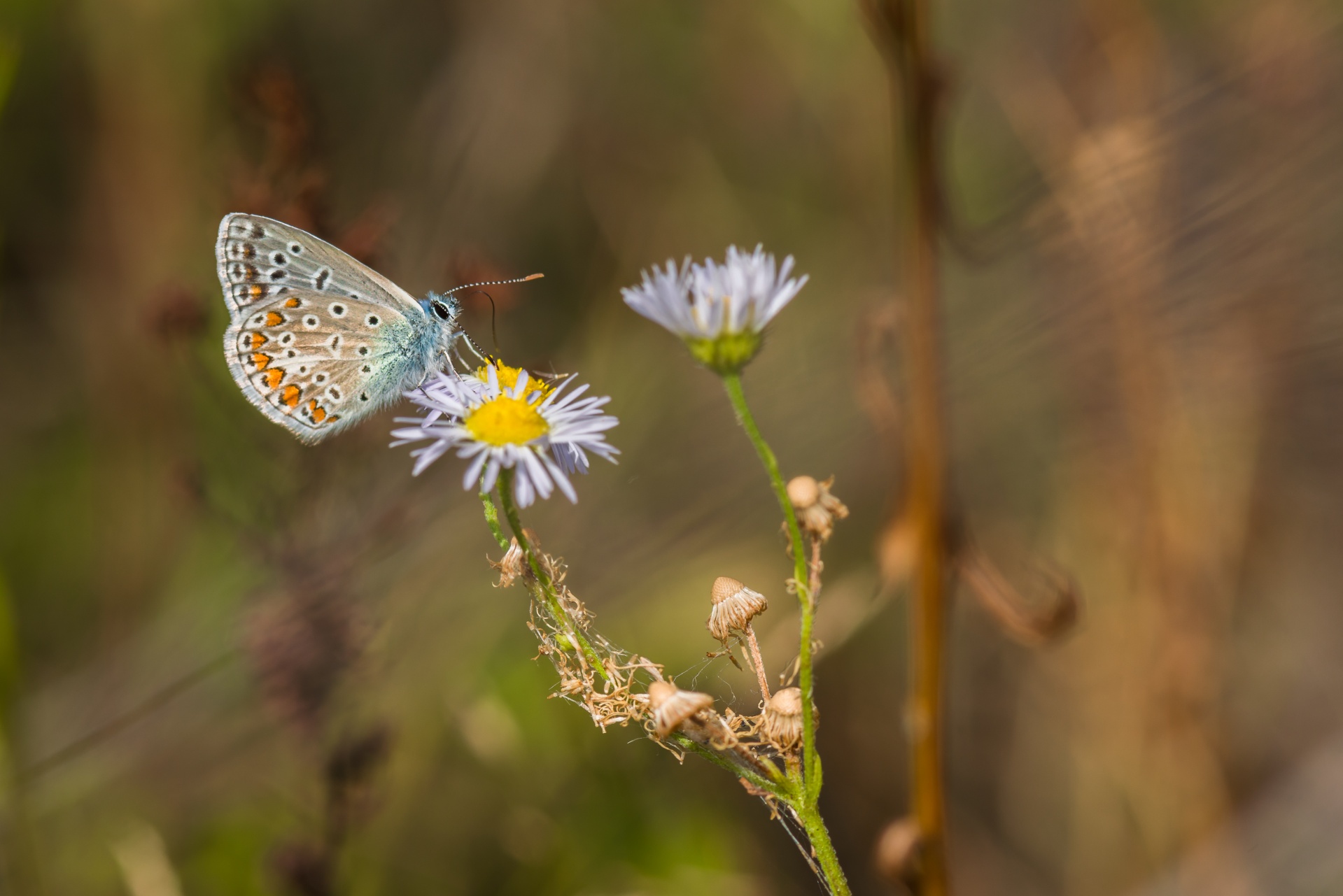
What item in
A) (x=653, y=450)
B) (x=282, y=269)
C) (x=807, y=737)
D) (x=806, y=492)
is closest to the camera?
(x=807, y=737)

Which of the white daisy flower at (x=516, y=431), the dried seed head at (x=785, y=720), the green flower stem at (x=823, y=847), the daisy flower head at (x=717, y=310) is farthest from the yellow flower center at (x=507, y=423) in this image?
the green flower stem at (x=823, y=847)

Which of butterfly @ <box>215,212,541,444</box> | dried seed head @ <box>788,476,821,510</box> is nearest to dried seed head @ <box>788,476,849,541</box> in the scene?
dried seed head @ <box>788,476,821,510</box>

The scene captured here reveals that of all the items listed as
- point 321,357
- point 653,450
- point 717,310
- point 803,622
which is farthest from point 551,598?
point 653,450

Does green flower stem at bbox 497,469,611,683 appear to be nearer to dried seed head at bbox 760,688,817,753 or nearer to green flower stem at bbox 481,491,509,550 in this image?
green flower stem at bbox 481,491,509,550

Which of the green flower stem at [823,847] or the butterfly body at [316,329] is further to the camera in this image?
the butterfly body at [316,329]

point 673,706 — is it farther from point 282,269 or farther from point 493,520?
point 282,269

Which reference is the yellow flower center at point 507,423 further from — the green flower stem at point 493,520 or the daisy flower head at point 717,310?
the daisy flower head at point 717,310

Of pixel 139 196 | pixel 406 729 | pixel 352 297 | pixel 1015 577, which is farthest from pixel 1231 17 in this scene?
pixel 139 196
